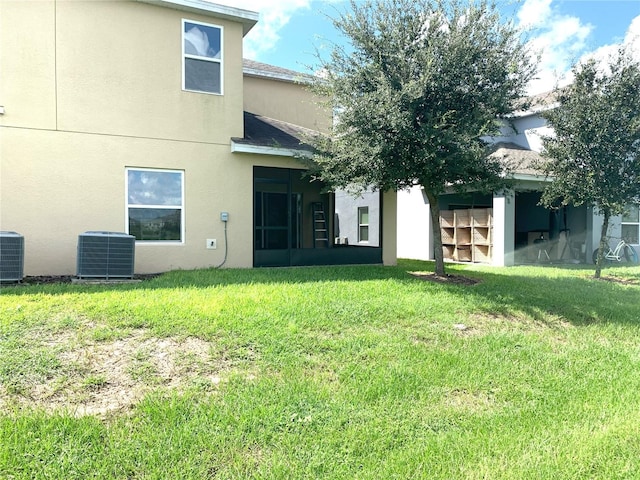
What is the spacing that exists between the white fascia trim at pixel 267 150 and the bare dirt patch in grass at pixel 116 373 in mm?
5692

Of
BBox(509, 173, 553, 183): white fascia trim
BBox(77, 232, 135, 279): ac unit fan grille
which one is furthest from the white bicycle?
BBox(77, 232, 135, 279): ac unit fan grille

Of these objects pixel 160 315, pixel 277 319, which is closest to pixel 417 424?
pixel 277 319

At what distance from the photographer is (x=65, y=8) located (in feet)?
27.9

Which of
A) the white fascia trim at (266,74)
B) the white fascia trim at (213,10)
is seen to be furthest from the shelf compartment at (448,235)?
the white fascia trim at (213,10)

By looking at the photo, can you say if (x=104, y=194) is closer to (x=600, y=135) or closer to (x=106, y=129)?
(x=106, y=129)

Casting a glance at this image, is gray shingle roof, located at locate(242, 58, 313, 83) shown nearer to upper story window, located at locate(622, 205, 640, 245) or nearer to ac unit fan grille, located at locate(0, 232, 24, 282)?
ac unit fan grille, located at locate(0, 232, 24, 282)

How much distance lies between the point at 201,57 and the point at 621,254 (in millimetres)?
15682

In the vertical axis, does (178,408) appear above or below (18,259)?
below

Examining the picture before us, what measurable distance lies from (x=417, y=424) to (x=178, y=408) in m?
1.88

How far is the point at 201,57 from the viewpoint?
9.64 meters

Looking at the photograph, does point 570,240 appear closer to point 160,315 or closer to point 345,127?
point 345,127

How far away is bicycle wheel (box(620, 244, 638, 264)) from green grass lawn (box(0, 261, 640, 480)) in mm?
11067

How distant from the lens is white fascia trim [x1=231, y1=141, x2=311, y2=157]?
9.67m

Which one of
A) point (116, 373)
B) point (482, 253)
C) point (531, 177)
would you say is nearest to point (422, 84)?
point (116, 373)
